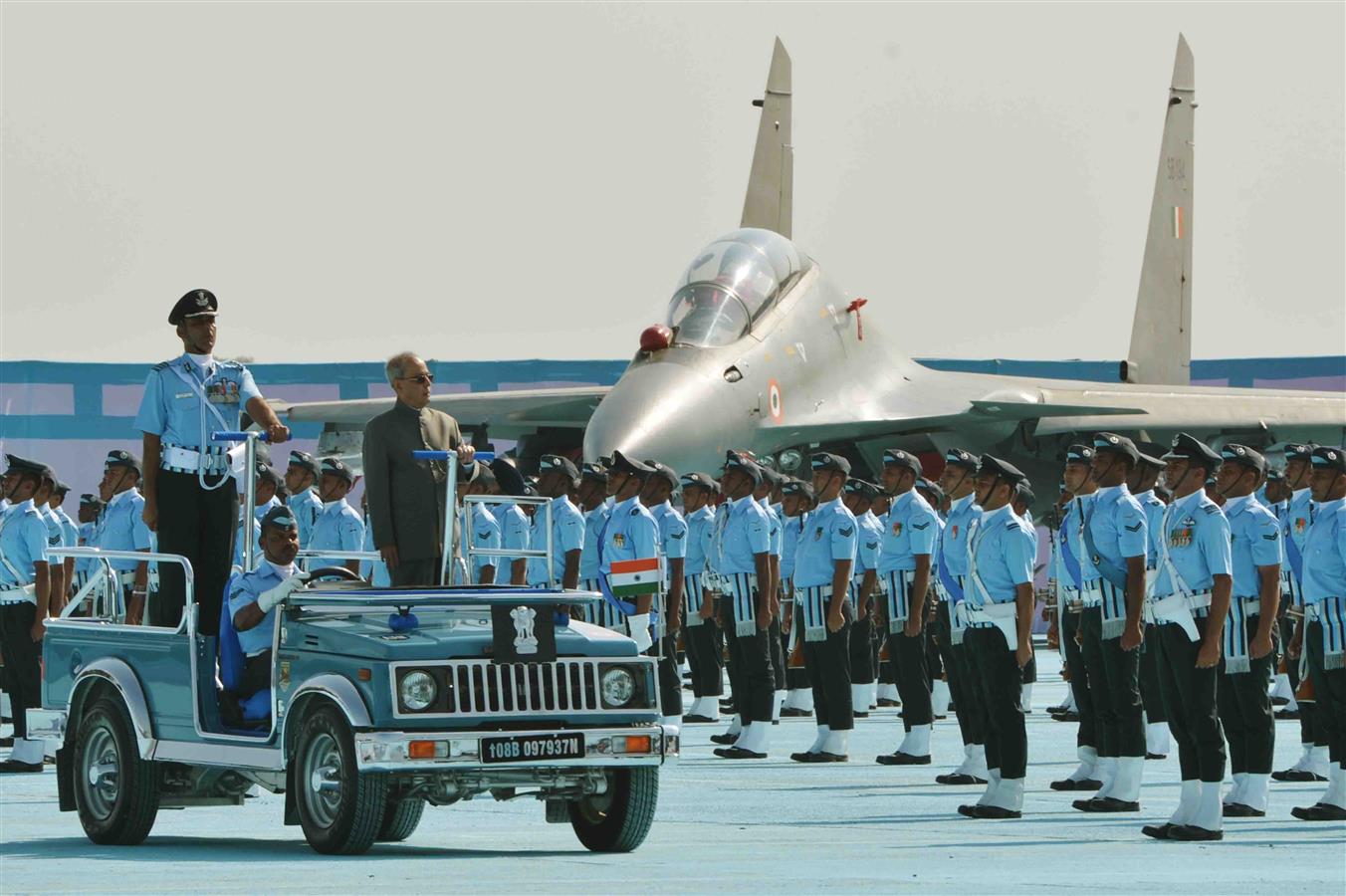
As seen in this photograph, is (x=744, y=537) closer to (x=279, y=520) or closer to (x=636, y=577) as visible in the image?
(x=636, y=577)

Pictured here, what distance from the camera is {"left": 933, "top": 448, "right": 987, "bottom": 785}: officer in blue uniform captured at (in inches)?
531

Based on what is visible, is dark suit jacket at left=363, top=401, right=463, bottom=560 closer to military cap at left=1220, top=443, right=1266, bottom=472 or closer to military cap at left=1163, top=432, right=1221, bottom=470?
military cap at left=1163, top=432, right=1221, bottom=470

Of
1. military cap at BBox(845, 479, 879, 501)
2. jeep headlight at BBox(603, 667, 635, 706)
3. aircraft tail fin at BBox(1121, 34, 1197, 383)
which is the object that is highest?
aircraft tail fin at BBox(1121, 34, 1197, 383)

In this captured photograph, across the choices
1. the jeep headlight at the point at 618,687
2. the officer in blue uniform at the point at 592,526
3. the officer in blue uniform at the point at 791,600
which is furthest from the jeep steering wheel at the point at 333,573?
the officer in blue uniform at the point at 592,526

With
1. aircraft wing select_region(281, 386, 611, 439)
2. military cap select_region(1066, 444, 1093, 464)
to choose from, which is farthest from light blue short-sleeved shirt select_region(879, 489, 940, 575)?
aircraft wing select_region(281, 386, 611, 439)

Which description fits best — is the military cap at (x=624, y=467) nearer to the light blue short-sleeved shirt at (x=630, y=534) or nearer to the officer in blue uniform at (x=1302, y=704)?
the light blue short-sleeved shirt at (x=630, y=534)

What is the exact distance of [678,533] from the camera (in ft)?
60.4

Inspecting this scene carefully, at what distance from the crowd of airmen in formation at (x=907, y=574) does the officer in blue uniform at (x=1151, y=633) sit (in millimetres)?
31

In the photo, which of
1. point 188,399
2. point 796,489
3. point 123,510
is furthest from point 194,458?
point 796,489

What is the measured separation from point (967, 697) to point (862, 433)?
11850mm

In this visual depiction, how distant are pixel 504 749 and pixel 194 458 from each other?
7.71 feet

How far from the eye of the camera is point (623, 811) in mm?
10797

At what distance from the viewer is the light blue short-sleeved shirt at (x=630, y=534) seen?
17.7 metres

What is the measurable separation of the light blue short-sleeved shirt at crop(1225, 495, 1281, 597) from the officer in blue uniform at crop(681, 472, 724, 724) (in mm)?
5985
